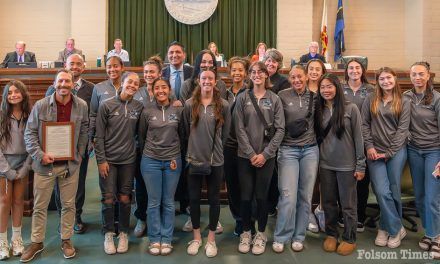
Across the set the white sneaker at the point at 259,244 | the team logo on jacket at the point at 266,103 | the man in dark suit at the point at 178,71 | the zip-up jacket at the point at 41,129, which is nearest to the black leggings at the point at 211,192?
the white sneaker at the point at 259,244

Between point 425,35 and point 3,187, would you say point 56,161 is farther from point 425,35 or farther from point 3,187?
point 425,35

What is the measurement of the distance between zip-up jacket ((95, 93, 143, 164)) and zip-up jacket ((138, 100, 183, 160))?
106 mm

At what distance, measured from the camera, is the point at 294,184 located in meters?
3.12

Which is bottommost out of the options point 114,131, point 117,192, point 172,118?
point 117,192

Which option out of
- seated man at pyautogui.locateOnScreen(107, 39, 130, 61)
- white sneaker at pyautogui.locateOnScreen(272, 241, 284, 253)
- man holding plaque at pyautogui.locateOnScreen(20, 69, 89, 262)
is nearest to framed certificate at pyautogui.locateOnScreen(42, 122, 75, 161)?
man holding plaque at pyautogui.locateOnScreen(20, 69, 89, 262)

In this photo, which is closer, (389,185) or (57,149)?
(57,149)

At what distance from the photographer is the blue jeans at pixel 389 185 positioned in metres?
3.22

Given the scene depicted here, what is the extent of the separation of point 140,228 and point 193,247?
612mm

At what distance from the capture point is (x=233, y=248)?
3.22m

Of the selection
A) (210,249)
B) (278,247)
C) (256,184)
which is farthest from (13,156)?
(278,247)

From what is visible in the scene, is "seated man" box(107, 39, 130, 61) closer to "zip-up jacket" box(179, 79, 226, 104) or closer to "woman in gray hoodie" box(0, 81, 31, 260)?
"zip-up jacket" box(179, 79, 226, 104)

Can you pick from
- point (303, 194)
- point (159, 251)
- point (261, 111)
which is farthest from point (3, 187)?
point (303, 194)

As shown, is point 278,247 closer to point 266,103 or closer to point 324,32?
point 266,103

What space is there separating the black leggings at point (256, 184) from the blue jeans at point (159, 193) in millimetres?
515
